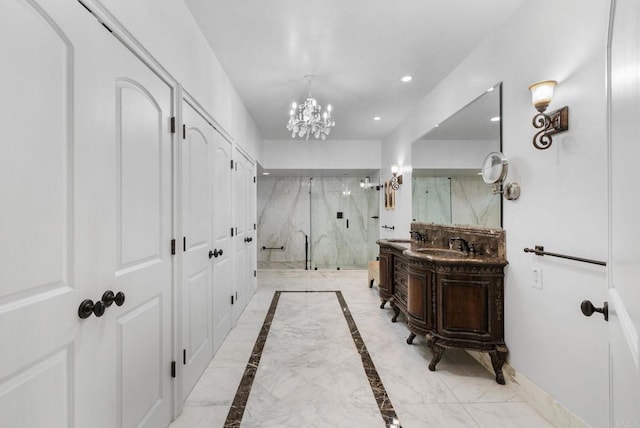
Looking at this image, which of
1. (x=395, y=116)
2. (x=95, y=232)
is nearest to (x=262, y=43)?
(x=95, y=232)

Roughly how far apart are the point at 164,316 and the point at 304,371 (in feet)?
4.00

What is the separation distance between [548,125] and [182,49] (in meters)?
2.42

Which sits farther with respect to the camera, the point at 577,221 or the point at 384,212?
the point at 384,212

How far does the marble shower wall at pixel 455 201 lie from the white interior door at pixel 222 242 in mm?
2375

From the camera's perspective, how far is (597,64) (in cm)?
156

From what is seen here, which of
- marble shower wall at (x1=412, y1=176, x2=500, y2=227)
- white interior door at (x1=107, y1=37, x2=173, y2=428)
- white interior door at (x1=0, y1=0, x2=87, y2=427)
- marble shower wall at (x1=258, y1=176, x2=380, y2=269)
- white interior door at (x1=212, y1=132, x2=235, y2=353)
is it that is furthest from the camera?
marble shower wall at (x1=258, y1=176, x2=380, y2=269)

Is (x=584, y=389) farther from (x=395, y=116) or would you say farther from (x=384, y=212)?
(x=384, y=212)

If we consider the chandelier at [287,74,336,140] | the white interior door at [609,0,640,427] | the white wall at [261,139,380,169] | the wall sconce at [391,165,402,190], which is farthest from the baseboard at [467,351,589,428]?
the white wall at [261,139,380,169]

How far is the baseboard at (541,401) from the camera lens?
5.64 feet

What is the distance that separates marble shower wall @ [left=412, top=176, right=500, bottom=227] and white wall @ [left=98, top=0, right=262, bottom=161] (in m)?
2.43

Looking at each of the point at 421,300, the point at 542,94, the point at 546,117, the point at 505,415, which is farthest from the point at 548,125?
the point at 505,415

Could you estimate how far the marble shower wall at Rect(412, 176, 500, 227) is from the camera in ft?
8.40

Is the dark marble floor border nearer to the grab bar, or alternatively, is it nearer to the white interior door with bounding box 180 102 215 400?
the white interior door with bounding box 180 102 215 400

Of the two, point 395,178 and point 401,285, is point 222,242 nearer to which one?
point 401,285
